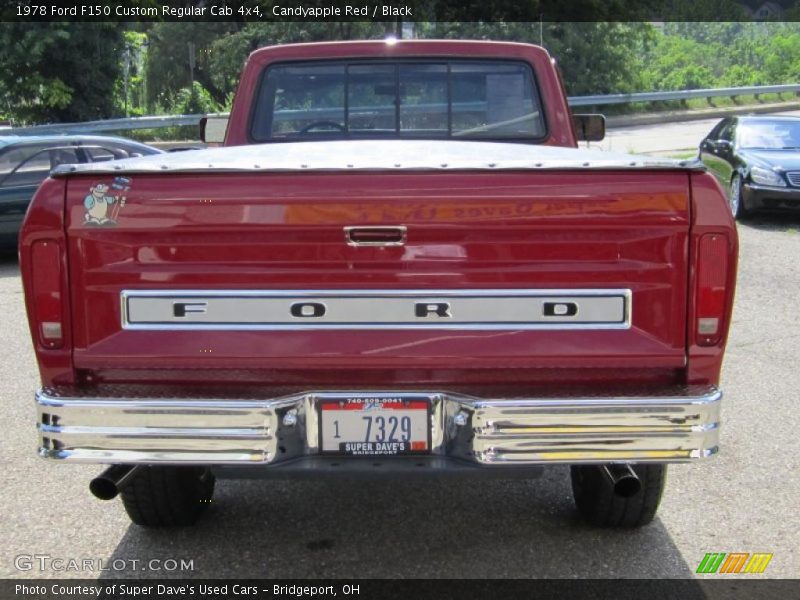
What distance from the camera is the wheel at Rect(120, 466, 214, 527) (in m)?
3.97

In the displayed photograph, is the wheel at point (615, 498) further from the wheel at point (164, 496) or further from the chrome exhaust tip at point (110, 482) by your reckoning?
the chrome exhaust tip at point (110, 482)

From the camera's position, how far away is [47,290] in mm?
3277

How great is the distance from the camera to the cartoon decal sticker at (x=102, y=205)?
323cm

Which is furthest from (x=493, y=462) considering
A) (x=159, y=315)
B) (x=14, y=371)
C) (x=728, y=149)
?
(x=728, y=149)

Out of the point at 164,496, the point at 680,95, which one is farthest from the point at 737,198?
the point at 680,95

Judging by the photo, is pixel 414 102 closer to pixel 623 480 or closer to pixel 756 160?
pixel 623 480

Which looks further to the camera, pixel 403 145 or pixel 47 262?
pixel 403 145

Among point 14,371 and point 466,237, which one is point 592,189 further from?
point 14,371

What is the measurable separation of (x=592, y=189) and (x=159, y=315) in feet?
4.75

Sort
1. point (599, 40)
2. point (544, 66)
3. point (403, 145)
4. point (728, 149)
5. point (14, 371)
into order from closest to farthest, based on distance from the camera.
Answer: point (403, 145) < point (544, 66) < point (14, 371) < point (728, 149) < point (599, 40)

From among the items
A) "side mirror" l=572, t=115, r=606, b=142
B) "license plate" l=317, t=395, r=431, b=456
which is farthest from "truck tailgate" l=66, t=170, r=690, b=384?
"side mirror" l=572, t=115, r=606, b=142

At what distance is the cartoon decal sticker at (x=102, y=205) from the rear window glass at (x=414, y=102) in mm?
2071

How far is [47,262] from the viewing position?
3.26 meters

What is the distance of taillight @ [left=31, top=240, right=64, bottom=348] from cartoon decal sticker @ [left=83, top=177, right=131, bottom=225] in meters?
0.15
